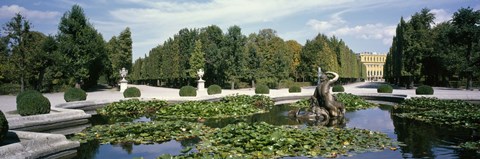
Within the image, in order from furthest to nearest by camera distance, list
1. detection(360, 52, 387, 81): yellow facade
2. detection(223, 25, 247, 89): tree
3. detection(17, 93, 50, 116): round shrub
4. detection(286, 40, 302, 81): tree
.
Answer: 1. detection(360, 52, 387, 81): yellow facade
2. detection(286, 40, 302, 81): tree
3. detection(223, 25, 247, 89): tree
4. detection(17, 93, 50, 116): round shrub

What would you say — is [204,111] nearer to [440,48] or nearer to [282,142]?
[282,142]

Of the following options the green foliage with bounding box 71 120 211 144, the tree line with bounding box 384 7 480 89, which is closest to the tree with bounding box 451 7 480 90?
the tree line with bounding box 384 7 480 89

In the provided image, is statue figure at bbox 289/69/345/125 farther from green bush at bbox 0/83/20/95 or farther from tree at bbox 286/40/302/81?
tree at bbox 286/40/302/81

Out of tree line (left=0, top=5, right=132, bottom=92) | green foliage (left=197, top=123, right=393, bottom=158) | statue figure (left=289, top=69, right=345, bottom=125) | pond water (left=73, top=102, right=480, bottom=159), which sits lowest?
pond water (left=73, top=102, right=480, bottom=159)

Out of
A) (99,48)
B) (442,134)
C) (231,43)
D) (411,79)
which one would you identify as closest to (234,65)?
(231,43)

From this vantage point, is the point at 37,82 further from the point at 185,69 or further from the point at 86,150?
the point at 86,150

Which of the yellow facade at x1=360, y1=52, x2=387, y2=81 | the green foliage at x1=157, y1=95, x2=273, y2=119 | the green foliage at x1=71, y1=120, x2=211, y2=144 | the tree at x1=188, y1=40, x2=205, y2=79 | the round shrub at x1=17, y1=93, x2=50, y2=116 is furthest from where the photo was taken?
the yellow facade at x1=360, y1=52, x2=387, y2=81

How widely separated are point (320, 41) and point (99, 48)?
3413 centimetres

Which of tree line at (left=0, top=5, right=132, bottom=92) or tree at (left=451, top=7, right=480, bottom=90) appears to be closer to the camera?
tree line at (left=0, top=5, right=132, bottom=92)

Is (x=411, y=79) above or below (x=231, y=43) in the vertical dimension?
below

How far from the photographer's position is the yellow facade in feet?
457

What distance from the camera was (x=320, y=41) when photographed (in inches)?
2288

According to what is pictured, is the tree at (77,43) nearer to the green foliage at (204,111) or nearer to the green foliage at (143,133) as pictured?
the green foliage at (204,111)

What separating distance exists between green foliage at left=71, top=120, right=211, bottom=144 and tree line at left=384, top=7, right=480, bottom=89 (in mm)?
32522
